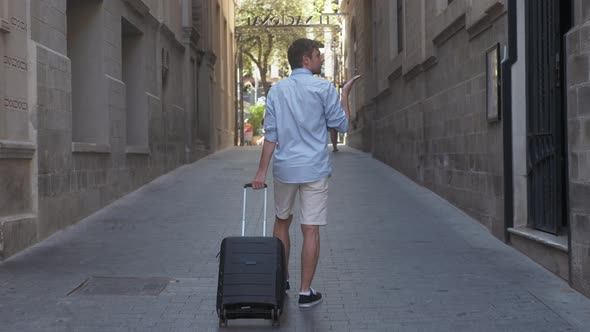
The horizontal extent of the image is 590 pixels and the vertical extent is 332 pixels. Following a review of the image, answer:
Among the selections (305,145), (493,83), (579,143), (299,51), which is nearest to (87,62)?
(493,83)

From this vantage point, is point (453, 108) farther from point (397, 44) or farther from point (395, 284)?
point (397, 44)

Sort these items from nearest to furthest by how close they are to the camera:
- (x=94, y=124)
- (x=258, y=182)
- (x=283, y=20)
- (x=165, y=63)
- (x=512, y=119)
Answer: (x=258, y=182) < (x=512, y=119) < (x=94, y=124) < (x=165, y=63) < (x=283, y=20)

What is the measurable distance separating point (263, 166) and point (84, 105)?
6.61 meters

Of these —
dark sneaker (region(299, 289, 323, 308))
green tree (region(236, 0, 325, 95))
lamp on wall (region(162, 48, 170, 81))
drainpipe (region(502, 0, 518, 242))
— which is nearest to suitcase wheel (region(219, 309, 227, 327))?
dark sneaker (region(299, 289, 323, 308))

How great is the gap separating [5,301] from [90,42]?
6.29 meters

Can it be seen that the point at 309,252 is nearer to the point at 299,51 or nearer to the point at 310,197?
the point at 310,197

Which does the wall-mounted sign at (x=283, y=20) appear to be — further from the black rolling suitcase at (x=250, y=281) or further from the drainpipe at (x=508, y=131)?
the black rolling suitcase at (x=250, y=281)

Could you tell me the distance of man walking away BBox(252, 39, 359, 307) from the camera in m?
5.51

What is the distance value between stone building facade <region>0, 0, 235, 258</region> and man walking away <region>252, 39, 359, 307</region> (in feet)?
10.9

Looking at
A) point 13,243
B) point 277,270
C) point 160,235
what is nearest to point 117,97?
point 160,235

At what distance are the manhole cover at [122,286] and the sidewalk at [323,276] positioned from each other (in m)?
0.02

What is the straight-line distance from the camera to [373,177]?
1512cm

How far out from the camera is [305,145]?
18.1ft

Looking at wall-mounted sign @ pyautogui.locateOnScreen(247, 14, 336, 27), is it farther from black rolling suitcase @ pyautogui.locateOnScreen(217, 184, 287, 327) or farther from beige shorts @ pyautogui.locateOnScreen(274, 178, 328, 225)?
black rolling suitcase @ pyautogui.locateOnScreen(217, 184, 287, 327)
